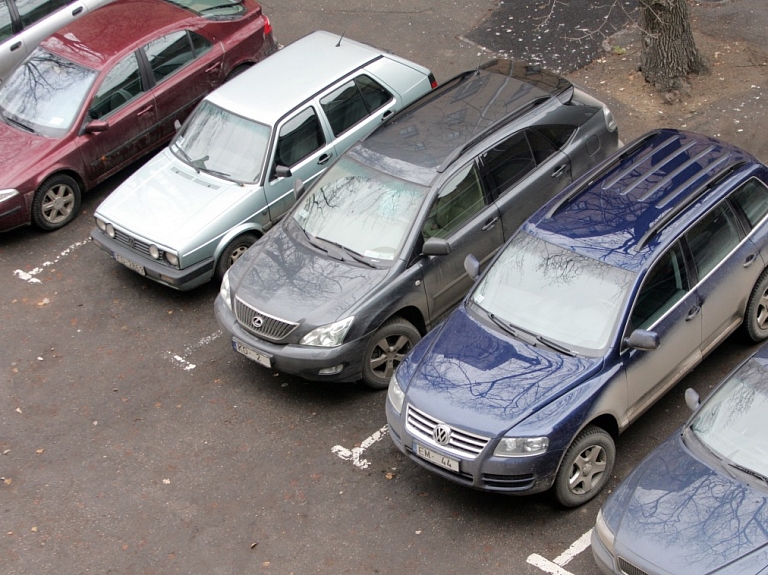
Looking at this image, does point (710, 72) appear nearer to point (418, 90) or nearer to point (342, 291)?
point (418, 90)

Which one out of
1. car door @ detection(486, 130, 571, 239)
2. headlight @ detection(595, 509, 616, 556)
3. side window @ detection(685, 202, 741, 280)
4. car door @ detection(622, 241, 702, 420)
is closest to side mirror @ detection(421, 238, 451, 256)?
car door @ detection(486, 130, 571, 239)

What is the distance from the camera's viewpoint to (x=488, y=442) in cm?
777

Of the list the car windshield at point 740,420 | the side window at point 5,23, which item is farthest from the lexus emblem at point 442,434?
the side window at point 5,23

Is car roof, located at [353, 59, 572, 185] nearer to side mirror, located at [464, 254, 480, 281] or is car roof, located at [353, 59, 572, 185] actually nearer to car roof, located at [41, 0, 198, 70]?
side mirror, located at [464, 254, 480, 281]

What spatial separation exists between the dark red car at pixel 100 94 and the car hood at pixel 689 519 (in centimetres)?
781

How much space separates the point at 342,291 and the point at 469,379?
5.52 feet

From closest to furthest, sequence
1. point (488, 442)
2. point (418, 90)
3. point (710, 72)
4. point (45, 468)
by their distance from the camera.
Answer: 1. point (488, 442)
2. point (45, 468)
3. point (418, 90)
4. point (710, 72)

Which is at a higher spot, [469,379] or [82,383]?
[469,379]

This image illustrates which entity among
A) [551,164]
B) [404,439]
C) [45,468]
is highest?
[551,164]

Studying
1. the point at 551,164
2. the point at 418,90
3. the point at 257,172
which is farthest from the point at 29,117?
the point at 551,164

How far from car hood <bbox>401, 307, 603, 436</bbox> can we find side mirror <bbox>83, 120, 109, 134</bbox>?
18.8 ft

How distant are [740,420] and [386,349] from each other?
129 inches

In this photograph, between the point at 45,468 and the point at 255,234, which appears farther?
the point at 255,234

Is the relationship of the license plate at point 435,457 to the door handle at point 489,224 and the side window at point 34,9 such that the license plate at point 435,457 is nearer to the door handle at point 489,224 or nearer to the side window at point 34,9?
the door handle at point 489,224
